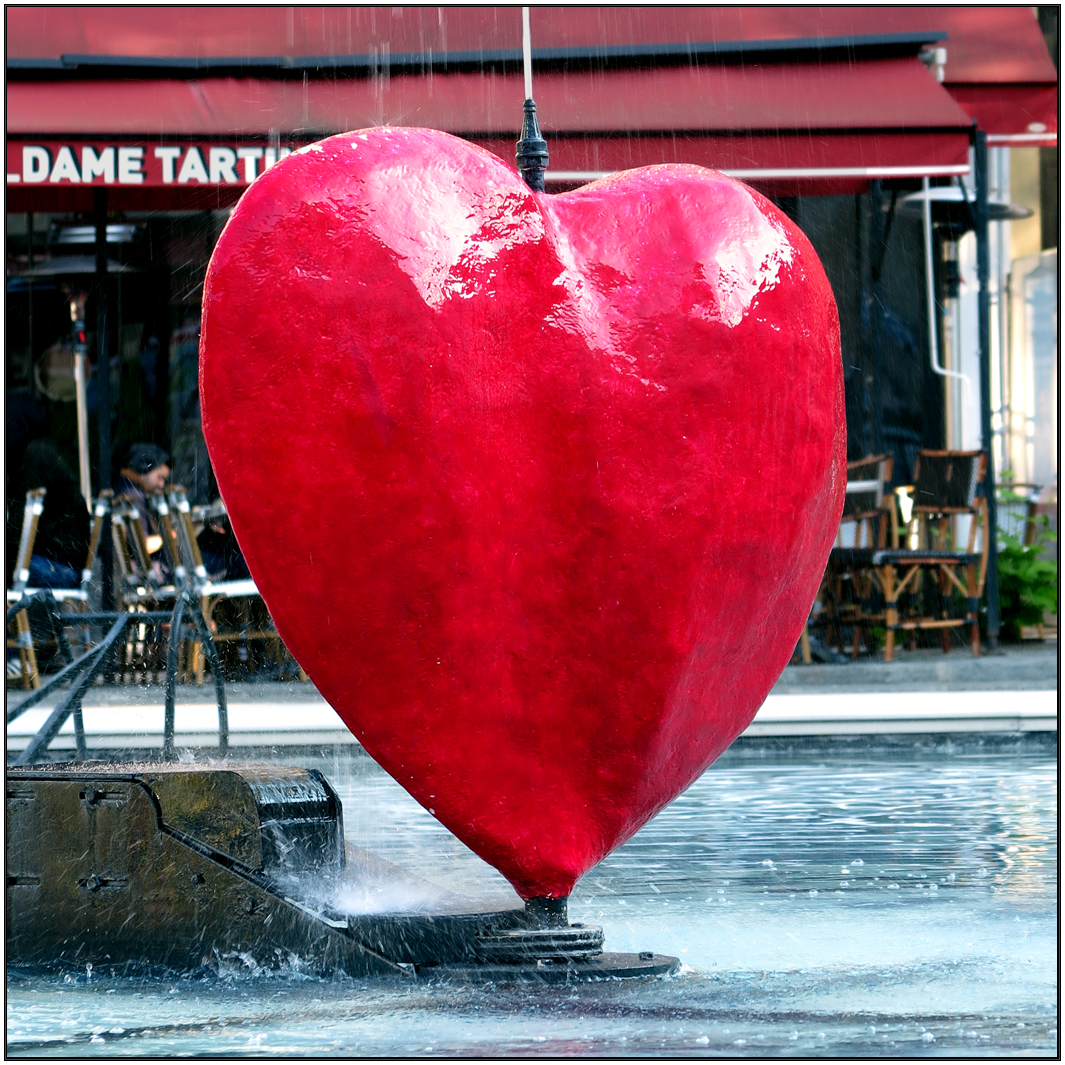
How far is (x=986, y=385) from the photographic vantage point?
8.98 metres

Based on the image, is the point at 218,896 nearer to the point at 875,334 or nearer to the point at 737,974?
the point at 737,974

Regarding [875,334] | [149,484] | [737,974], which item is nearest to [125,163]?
[149,484]

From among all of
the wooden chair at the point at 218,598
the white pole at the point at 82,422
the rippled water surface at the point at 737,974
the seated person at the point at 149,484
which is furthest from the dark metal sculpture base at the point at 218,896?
the white pole at the point at 82,422

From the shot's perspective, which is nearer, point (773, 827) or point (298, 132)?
point (773, 827)

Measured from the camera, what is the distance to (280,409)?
2.49 meters

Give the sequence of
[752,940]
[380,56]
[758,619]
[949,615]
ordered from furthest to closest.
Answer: [949,615]
[380,56]
[752,940]
[758,619]

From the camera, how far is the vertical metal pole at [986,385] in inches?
349

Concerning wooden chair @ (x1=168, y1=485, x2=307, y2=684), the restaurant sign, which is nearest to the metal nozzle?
wooden chair @ (x1=168, y1=485, x2=307, y2=684)

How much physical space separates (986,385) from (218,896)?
271 inches

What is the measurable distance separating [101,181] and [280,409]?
6037 mm

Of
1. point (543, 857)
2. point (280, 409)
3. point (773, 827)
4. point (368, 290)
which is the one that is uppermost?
point (368, 290)

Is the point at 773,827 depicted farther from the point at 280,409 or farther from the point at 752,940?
the point at 280,409

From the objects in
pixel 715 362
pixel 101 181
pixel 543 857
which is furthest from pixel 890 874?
pixel 101 181

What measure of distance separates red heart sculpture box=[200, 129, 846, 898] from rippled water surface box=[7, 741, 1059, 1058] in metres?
0.41
